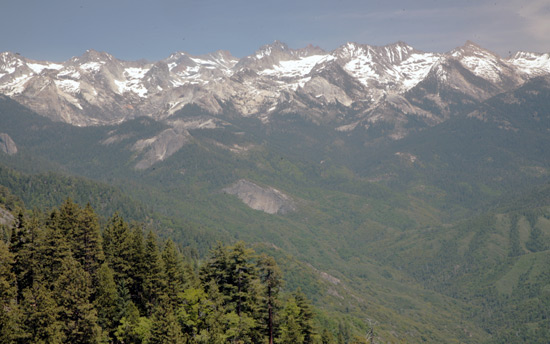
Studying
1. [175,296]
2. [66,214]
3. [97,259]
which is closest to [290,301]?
[175,296]

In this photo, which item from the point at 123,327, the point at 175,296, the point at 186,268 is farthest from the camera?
the point at 186,268

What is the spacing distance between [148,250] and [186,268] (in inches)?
414

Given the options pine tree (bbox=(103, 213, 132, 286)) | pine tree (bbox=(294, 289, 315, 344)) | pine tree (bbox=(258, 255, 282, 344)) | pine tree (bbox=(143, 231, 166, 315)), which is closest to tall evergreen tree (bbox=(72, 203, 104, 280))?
pine tree (bbox=(103, 213, 132, 286))

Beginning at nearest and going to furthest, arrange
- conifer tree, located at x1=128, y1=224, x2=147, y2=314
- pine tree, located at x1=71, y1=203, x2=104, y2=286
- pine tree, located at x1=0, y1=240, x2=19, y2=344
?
pine tree, located at x1=0, y1=240, x2=19, y2=344, pine tree, located at x1=71, y1=203, x2=104, y2=286, conifer tree, located at x1=128, y1=224, x2=147, y2=314

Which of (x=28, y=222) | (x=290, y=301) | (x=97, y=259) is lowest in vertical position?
(x=290, y=301)

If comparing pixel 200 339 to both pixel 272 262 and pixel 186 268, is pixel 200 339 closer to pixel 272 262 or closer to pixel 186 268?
pixel 272 262

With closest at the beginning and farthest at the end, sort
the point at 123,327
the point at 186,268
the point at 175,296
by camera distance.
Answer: the point at 123,327 < the point at 175,296 < the point at 186,268

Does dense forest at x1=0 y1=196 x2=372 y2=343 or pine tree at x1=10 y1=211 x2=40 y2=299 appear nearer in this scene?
dense forest at x1=0 y1=196 x2=372 y2=343

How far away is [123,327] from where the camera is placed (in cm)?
7256

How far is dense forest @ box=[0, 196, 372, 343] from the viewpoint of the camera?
65625 mm

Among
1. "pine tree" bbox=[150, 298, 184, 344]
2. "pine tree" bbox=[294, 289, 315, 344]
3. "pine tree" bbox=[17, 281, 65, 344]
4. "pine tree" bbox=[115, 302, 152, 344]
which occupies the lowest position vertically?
"pine tree" bbox=[294, 289, 315, 344]

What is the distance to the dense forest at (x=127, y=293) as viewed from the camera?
65625 mm

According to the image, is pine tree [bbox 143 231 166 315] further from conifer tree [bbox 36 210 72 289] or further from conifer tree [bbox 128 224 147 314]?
conifer tree [bbox 36 210 72 289]

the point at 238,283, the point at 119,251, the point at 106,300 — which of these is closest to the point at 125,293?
the point at 106,300
